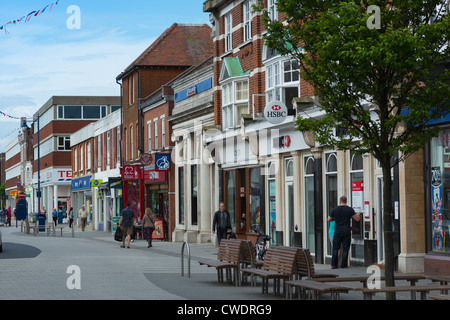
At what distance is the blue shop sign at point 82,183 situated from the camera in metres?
62.9

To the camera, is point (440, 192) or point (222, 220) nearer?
point (440, 192)

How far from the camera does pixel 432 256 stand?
18.3m

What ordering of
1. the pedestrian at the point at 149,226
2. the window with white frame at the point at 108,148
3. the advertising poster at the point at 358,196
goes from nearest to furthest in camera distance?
the advertising poster at the point at 358,196, the pedestrian at the point at 149,226, the window with white frame at the point at 108,148

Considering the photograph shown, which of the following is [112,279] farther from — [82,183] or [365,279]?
[82,183]

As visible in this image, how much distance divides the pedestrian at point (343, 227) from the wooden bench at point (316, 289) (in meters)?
6.40

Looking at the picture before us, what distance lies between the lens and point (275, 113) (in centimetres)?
2534

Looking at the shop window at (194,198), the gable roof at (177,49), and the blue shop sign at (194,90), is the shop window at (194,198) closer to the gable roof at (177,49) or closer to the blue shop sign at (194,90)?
the blue shop sign at (194,90)

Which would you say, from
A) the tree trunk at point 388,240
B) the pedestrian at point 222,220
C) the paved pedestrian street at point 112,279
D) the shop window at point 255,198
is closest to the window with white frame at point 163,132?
the shop window at point 255,198

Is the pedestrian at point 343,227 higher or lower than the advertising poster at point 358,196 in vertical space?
lower

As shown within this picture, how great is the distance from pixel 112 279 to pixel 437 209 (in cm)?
717

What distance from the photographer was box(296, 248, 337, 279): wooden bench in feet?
47.4

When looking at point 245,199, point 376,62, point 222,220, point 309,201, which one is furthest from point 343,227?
point 245,199
